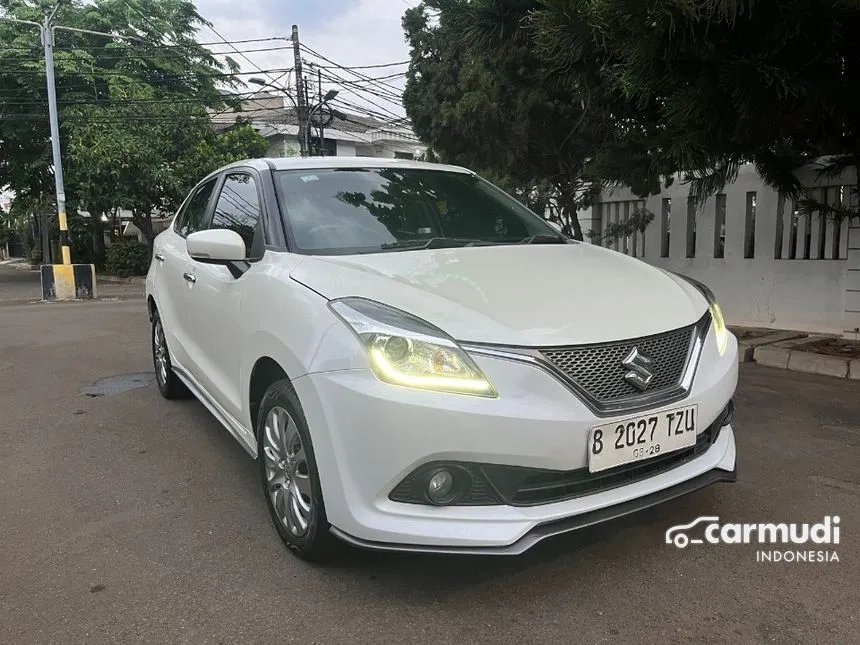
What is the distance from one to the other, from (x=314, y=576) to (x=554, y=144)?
6.55 m

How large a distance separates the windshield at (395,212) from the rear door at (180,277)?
1.04 metres

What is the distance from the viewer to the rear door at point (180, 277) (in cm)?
404

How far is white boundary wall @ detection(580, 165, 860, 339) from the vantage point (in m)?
7.16

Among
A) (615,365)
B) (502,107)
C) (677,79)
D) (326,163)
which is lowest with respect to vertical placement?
(615,365)

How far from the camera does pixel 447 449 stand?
2088 mm

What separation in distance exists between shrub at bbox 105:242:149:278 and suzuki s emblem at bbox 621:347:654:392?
21.1 metres

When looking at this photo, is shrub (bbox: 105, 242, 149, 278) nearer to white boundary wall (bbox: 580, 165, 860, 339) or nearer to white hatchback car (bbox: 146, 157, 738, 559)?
white boundary wall (bbox: 580, 165, 860, 339)

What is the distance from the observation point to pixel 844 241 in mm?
7188

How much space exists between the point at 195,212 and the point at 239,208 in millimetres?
1069

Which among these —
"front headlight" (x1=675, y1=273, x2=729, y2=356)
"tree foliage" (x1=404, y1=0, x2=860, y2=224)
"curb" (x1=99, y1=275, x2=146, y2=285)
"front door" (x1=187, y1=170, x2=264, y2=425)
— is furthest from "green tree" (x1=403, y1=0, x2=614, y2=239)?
"curb" (x1=99, y1=275, x2=146, y2=285)

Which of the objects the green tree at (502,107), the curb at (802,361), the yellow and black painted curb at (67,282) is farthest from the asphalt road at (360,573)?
the yellow and black painted curb at (67,282)

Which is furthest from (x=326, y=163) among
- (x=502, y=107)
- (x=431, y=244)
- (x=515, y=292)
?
(x=502, y=107)

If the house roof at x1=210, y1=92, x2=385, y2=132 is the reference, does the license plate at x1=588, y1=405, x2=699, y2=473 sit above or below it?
below

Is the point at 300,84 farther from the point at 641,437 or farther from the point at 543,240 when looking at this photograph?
the point at 641,437
